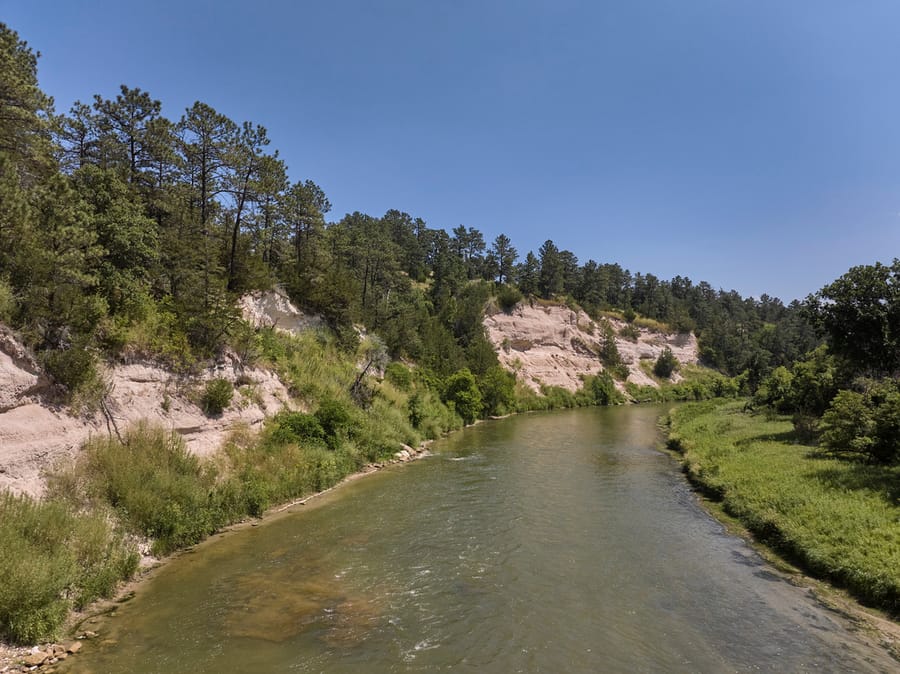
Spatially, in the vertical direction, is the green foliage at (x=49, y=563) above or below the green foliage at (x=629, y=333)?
below

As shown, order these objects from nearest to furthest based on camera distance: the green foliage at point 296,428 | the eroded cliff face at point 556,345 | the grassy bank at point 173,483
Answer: the grassy bank at point 173,483 → the green foliage at point 296,428 → the eroded cliff face at point 556,345

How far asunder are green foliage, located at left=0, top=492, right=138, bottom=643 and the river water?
0.93 m

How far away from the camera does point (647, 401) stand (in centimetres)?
8362

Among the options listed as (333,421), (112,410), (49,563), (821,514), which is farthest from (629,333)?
(49,563)

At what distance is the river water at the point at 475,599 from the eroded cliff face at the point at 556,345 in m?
55.6

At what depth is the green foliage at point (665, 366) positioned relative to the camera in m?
95.2

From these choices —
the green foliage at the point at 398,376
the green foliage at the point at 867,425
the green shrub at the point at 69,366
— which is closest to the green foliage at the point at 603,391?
the green foliage at the point at 398,376

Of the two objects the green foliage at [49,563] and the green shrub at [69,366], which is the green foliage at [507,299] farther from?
the green foliage at [49,563]

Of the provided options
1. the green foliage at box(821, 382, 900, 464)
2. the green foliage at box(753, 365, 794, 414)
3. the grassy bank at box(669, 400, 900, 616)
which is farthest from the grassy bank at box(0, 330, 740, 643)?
the green foliage at box(753, 365, 794, 414)

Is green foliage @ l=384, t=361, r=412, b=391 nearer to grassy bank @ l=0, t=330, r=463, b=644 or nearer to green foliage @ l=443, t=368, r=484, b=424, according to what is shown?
green foliage @ l=443, t=368, r=484, b=424

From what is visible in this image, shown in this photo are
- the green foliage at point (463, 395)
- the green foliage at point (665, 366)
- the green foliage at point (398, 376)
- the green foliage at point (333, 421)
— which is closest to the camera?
the green foliage at point (333, 421)

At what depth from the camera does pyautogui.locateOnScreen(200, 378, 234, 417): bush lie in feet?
68.6

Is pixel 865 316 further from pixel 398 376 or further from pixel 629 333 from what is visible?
pixel 629 333

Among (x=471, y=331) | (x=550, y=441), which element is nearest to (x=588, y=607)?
(x=550, y=441)
